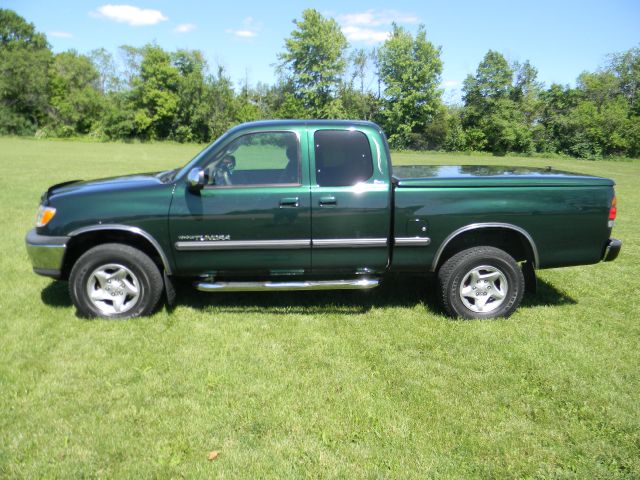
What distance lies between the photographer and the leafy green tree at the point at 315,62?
60.6 m

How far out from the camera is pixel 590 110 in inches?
1849

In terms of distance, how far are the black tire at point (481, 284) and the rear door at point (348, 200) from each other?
0.69 m

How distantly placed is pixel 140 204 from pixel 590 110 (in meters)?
53.1

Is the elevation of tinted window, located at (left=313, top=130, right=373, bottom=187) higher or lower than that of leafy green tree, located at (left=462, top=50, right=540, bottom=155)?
lower

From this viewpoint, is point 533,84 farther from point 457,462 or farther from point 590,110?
point 457,462

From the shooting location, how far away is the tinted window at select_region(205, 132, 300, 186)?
4.48 metres

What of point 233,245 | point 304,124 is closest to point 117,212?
point 233,245

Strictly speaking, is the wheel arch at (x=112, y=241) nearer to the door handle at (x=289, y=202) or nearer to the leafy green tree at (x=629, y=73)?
the door handle at (x=289, y=202)

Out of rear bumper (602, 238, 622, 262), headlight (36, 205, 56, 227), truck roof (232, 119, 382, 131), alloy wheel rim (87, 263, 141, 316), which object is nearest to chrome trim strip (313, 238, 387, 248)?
truck roof (232, 119, 382, 131)

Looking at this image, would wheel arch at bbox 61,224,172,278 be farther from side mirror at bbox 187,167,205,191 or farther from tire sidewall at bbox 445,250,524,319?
tire sidewall at bbox 445,250,524,319

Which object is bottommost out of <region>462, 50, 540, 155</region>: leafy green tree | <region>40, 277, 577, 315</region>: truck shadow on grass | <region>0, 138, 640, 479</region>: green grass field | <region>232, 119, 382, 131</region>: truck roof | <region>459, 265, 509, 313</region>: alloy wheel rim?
<region>0, 138, 640, 479</region>: green grass field

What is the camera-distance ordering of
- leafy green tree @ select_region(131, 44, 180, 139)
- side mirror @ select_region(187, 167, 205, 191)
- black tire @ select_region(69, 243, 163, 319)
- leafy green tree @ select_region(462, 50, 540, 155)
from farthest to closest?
leafy green tree @ select_region(131, 44, 180, 139) < leafy green tree @ select_region(462, 50, 540, 155) < black tire @ select_region(69, 243, 163, 319) < side mirror @ select_region(187, 167, 205, 191)

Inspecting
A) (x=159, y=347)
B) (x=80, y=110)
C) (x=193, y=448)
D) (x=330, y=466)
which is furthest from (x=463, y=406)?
(x=80, y=110)

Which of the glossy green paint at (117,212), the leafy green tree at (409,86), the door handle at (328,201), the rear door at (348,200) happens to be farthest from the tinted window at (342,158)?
the leafy green tree at (409,86)
